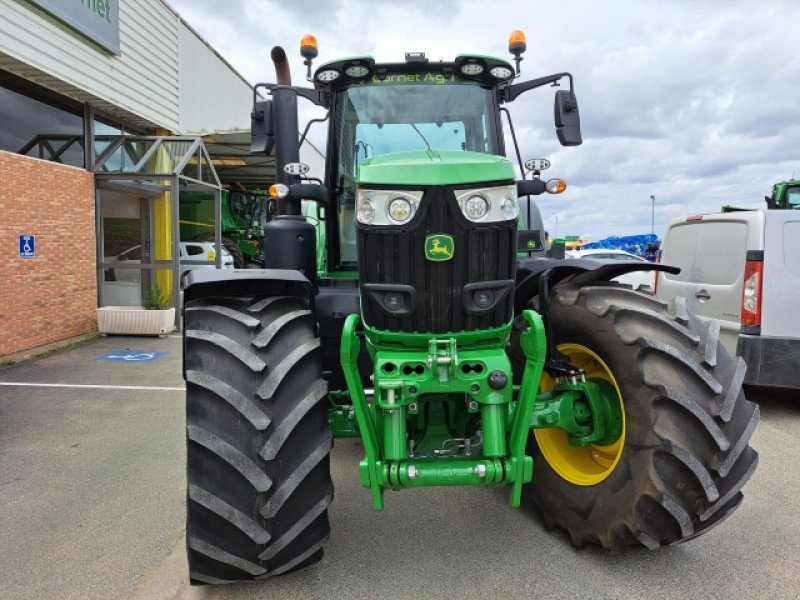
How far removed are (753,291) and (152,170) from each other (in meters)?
10.6

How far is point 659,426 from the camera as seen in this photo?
2586mm

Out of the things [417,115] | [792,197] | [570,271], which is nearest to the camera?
[570,271]

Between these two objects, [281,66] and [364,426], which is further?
[281,66]

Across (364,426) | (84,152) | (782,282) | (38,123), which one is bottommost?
(364,426)

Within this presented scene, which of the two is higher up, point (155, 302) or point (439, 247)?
point (439, 247)

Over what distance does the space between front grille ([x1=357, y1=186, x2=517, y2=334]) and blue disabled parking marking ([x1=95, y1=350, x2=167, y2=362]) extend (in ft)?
23.0

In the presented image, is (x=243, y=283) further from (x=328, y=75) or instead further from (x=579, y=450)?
(x=579, y=450)

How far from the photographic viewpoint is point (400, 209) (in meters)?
2.48

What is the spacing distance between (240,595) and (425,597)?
2.73 feet

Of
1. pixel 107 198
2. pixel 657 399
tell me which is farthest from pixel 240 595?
pixel 107 198

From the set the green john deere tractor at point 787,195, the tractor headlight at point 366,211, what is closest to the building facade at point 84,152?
the tractor headlight at point 366,211

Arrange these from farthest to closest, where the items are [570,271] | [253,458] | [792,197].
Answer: [792,197]
[570,271]
[253,458]

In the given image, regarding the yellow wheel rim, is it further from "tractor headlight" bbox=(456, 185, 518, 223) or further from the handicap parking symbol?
the handicap parking symbol

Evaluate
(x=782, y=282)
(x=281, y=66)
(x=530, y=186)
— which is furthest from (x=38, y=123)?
(x=782, y=282)
